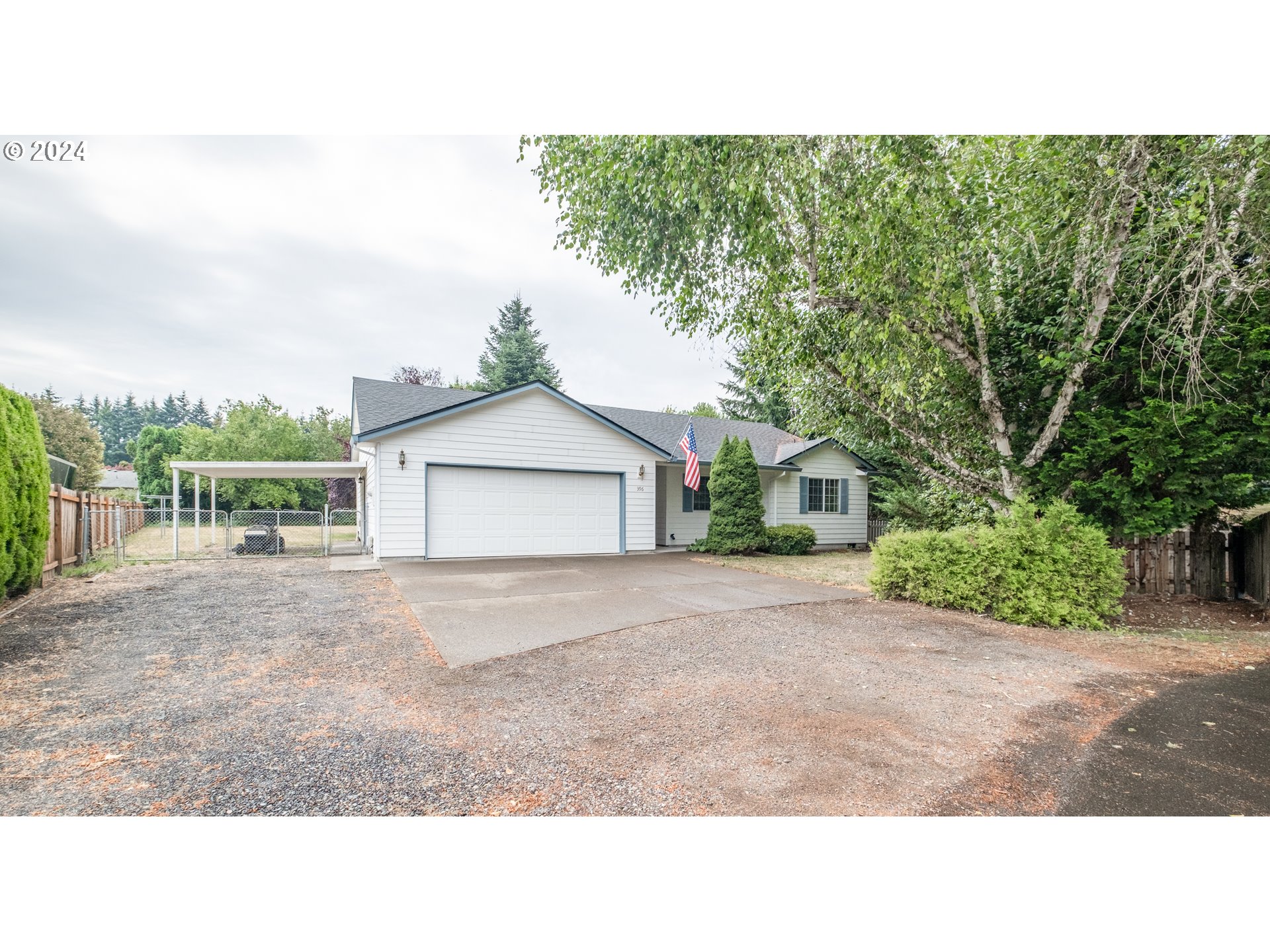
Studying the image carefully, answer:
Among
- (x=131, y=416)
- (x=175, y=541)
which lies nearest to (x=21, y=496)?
(x=175, y=541)

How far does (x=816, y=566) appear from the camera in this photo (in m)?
11.0

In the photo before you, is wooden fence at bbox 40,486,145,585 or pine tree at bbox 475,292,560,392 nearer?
wooden fence at bbox 40,486,145,585

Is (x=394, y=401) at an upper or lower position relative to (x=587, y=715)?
upper

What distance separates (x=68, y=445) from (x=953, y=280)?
1131 inches

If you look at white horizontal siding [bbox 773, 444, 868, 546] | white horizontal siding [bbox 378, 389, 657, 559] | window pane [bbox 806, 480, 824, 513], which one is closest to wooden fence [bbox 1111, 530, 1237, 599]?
white horizontal siding [bbox 773, 444, 868, 546]

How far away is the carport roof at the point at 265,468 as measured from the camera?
37.1 ft

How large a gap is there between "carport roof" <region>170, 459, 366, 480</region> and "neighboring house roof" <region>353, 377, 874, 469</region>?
4.06 ft

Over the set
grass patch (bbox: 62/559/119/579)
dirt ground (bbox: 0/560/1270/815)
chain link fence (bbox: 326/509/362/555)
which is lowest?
chain link fence (bbox: 326/509/362/555)

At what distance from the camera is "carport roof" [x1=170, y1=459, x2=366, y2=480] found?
11305mm

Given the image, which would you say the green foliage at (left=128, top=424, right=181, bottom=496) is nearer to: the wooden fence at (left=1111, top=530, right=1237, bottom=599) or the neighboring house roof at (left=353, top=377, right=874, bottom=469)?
the neighboring house roof at (left=353, top=377, right=874, bottom=469)

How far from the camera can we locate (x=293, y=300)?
7848 mm

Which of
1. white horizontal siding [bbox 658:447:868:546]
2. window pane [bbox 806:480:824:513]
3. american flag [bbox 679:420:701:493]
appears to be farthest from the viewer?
window pane [bbox 806:480:824:513]

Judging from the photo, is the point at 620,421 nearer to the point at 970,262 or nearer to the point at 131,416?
the point at 970,262

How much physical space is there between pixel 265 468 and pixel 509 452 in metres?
5.77
